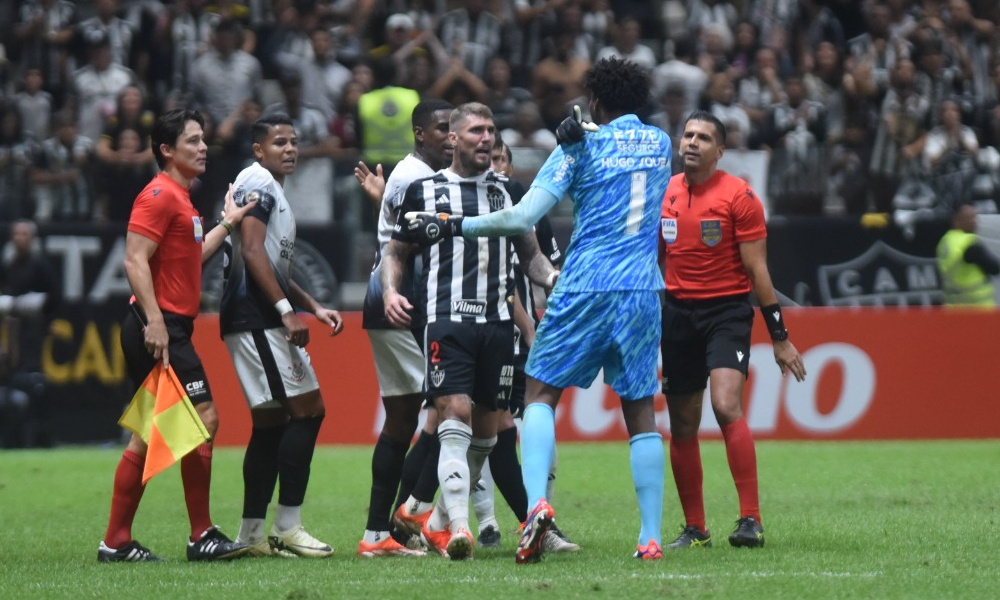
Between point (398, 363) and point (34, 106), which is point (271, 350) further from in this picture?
point (34, 106)

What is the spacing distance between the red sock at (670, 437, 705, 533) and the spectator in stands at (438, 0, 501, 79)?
35.8ft

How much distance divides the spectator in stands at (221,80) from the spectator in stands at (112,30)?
4.52 feet

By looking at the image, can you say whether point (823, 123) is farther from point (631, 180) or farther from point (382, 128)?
point (631, 180)

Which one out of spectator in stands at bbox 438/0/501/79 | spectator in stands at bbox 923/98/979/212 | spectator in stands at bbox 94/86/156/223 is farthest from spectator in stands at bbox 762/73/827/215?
spectator in stands at bbox 94/86/156/223

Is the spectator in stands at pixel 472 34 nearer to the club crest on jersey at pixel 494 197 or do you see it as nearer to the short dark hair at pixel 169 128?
the short dark hair at pixel 169 128

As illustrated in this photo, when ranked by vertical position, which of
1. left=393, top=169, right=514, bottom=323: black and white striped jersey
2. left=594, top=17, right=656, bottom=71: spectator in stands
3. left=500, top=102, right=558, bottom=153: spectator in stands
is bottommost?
left=393, top=169, right=514, bottom=323: black and white striped jersey

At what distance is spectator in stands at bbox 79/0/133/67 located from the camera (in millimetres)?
18828

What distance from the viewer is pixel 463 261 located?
26.2ft

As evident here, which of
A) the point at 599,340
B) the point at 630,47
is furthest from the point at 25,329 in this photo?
the point at 599,340

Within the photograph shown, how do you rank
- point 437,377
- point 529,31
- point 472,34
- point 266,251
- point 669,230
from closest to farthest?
point 437,377, point 266,251, point 669,230, point 472,34, point 529,31

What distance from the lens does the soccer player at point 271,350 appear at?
27.6ft

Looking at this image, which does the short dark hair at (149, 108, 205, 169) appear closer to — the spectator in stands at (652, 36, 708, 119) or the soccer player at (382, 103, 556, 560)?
the soccer player at (382, 103, 556, 560)

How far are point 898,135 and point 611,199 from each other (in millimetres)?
10469

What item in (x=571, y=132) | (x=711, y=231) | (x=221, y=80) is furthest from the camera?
(x=221, y=80)
